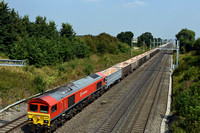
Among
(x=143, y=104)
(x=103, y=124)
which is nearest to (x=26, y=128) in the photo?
(x=103, y=124)

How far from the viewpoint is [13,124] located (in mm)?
16422

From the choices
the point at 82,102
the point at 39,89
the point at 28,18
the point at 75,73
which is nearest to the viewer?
the point at 82,102

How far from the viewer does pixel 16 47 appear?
103ft

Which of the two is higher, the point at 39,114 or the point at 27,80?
the point at 27,80

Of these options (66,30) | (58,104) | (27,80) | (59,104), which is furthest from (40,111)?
(66,30)

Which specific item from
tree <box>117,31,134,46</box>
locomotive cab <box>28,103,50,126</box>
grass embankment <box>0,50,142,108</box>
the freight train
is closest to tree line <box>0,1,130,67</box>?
grass embankment <box>0,50,142,108</box>

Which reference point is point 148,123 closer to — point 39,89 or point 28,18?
point 39,89

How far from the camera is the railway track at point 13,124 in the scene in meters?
15.3

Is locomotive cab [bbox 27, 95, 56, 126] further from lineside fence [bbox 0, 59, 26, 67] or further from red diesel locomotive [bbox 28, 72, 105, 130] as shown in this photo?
lineside fence [bbox 0, 59, 26, 67]

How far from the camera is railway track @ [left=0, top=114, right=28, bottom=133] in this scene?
1530cm

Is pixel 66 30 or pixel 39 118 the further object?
pixel 66 30

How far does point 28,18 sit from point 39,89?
25169 mm

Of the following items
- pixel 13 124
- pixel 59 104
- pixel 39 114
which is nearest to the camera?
pixel 39 114

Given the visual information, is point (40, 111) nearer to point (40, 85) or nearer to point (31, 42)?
point (40, 85)
